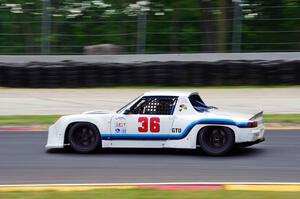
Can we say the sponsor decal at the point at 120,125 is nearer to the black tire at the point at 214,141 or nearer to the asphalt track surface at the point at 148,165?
the asphalt track surface at the point at 148,165

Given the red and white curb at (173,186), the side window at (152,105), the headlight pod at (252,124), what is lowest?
the red and white curb at (173,186)

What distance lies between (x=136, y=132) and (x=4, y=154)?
2.36 meters

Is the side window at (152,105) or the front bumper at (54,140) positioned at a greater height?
the side window at (152,105)

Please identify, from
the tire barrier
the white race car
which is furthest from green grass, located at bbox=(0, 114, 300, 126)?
the tire barrier

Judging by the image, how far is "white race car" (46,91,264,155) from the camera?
1022 cm

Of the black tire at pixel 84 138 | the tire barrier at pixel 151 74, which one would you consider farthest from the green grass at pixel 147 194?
the tire barrier at pixel 151 74

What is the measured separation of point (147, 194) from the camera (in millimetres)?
7301

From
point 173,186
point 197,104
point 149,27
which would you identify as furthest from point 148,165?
point 149,27

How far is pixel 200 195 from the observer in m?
7.24

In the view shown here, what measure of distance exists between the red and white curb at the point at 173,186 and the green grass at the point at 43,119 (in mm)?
6174

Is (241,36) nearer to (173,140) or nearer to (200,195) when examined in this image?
(173,140)

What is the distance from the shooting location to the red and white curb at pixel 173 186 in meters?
7.96

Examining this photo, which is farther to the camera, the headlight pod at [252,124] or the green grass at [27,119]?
the green grass at [27,119]

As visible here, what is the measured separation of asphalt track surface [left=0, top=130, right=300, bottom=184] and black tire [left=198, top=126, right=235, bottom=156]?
142 mm
